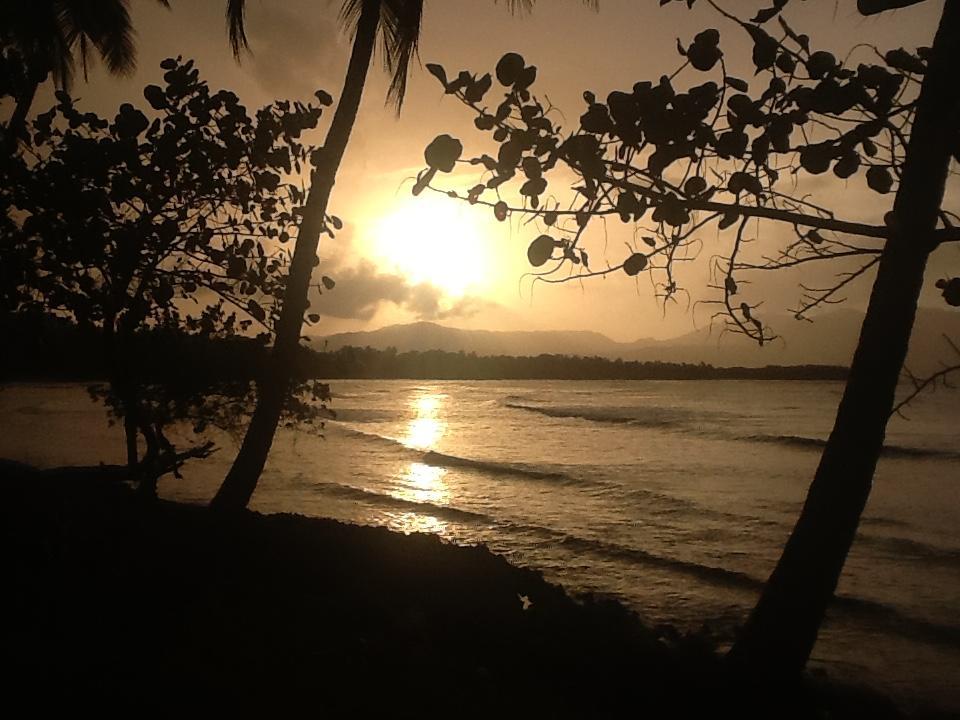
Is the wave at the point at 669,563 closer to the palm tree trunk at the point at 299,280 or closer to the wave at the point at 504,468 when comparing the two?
the wave at the point at 504,468

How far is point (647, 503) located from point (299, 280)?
44.8ft

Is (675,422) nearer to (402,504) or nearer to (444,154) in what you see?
(402,504)

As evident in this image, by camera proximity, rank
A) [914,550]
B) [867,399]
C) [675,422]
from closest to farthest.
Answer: [867,399], [914,550], [675,422]

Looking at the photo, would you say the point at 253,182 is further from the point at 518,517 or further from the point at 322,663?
the point at 518,517

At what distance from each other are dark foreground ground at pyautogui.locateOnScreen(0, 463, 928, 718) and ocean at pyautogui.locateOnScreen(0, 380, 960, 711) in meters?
2.39

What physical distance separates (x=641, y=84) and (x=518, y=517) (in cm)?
1356

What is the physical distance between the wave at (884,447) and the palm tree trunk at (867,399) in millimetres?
32308

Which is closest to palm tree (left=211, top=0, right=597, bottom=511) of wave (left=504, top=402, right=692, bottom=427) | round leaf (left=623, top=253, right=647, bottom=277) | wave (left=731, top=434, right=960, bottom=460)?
round leaf (left=623, top=253, right=647, bottom=277)

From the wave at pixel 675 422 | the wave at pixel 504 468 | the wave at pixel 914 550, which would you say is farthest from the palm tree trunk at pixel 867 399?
the wave at pixel 675 422

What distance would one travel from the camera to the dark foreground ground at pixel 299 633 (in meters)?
4.37

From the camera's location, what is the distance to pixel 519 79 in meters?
3.79

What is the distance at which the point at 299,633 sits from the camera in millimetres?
5199

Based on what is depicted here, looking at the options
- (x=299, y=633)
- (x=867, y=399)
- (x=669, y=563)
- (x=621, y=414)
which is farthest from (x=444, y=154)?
(x=621, y=414)

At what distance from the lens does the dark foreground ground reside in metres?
4.37
